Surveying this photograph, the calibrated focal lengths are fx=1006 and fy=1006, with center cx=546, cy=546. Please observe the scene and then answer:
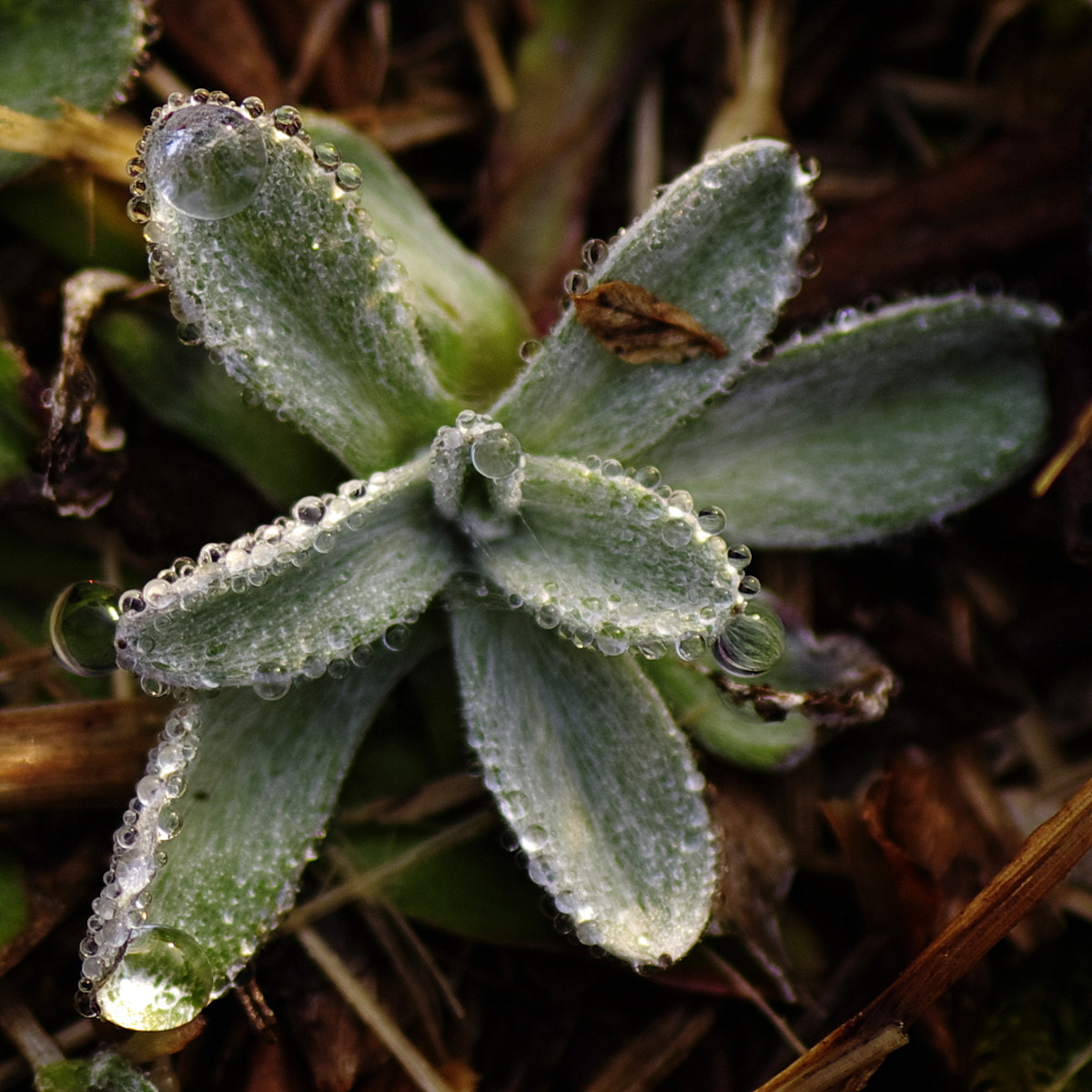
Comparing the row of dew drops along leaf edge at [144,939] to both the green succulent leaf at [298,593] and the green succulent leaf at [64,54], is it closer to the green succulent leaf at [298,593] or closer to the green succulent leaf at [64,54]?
the green succulent leaf at [298,593]

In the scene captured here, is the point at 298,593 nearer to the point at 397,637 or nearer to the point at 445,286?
the point at 397,637

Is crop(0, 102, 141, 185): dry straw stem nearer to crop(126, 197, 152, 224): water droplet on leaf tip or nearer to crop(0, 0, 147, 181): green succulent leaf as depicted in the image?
crop(0, 0, 147, 181): green succulent leaf

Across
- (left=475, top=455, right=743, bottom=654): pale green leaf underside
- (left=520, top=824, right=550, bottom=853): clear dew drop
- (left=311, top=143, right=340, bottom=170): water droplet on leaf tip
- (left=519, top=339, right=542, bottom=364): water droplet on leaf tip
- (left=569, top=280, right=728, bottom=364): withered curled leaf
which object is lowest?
(left=520, top=824, right=550, bottom=853): clear dew drop

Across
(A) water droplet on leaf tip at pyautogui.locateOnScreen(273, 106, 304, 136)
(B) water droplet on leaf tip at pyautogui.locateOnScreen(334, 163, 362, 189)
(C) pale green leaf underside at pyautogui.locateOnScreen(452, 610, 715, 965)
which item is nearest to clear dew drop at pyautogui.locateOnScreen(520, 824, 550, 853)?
(C) pale green leaf underside at pyautogui.locateOnScreen(452, 610, 715, 965)

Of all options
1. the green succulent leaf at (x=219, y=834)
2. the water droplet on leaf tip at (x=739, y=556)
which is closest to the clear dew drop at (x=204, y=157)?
the green succulent leaf at (x=219, y=834)

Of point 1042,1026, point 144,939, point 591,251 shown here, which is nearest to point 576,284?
point 591,251

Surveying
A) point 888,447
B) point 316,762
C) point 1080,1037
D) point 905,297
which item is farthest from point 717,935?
point 905,297
